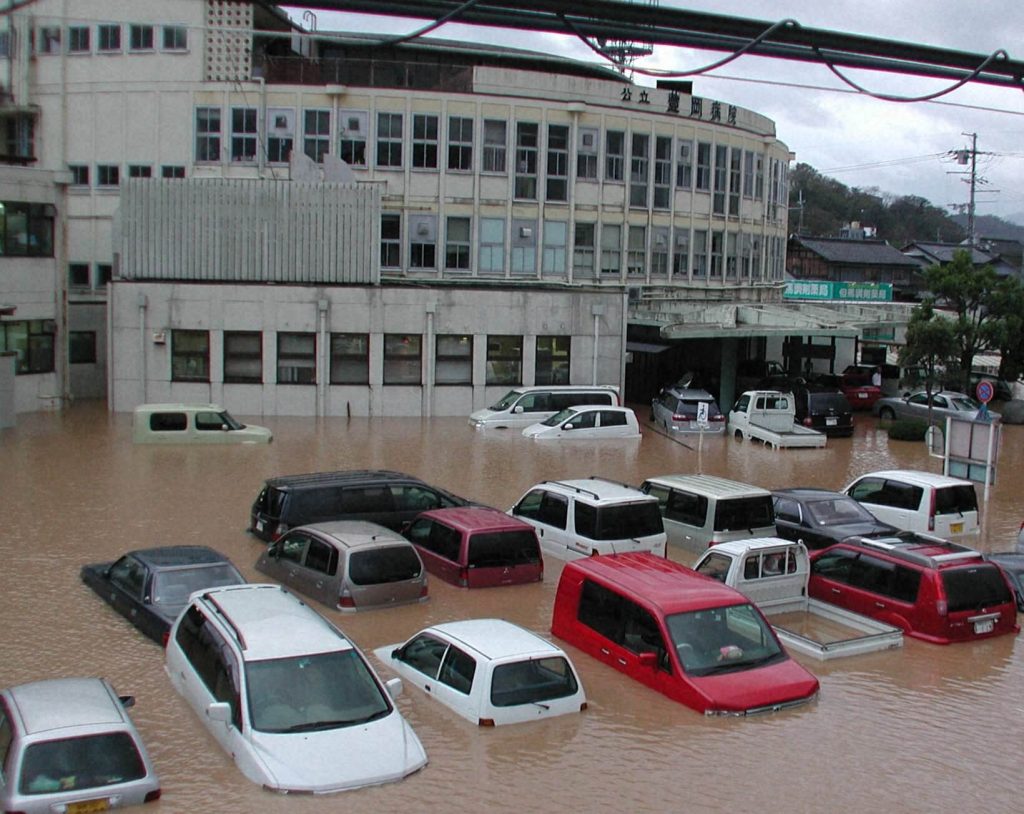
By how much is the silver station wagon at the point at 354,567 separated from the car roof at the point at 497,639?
278 centimetres

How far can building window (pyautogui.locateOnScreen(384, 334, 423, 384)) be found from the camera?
3306cm

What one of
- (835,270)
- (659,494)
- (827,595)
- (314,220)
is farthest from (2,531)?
(835,270)

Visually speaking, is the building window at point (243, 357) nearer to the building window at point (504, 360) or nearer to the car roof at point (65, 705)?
the building window at point (504, 360)

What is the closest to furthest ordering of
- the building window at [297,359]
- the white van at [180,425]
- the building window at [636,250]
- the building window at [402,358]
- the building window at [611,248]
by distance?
the white van at [180,425], the building window at [297,359], the building window at [402,358], the building window at [611,248], the building window at [636,250]

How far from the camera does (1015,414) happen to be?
3725 cm

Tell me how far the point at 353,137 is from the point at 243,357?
1064 centimetres

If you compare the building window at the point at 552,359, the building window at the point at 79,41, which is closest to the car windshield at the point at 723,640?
the building window at the point at 552,359

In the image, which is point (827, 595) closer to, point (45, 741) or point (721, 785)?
→ point (721, 785)

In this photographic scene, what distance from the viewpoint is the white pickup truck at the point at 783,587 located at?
46.1 ft

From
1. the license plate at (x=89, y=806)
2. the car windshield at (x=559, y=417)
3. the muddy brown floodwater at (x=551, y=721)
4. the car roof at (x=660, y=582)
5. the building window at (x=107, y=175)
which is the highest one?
the building window at (x=107, y=175)

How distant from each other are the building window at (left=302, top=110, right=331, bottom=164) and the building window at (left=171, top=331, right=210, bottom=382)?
31.6 feet

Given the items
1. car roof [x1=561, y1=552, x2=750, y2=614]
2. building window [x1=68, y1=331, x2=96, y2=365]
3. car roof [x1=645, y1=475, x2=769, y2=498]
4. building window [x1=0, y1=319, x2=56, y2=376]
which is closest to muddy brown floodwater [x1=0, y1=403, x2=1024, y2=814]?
car roof [x1=561, y1=552, x2=750, y2=614]

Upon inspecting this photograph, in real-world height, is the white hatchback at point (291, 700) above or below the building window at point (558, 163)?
below

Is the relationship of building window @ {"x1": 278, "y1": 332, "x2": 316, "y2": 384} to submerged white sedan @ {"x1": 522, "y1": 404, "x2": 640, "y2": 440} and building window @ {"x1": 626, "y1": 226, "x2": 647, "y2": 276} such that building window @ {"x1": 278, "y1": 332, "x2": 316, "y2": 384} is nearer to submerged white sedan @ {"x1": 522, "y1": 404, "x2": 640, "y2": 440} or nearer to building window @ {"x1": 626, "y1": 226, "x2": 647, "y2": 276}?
submerged white sedan @ {"x1": 522, "y1": 404, "x2": 640, "y2": 440}
